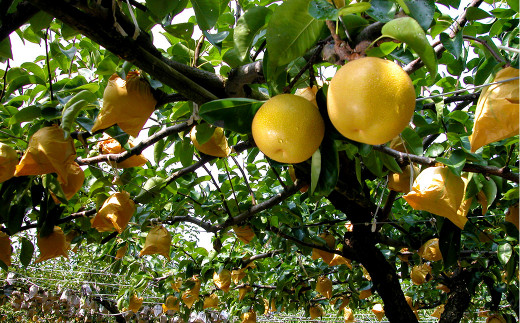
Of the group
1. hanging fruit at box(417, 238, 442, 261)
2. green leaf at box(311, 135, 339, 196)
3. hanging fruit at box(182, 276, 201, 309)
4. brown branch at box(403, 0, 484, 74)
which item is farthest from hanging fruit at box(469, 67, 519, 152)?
hanging fruit at box(182, 276, 201, 309)

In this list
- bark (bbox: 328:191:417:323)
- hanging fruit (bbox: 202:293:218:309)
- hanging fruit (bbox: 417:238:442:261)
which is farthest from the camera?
hanging fruit (bbox: 202:293:218:309)

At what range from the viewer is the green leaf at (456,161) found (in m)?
0.81

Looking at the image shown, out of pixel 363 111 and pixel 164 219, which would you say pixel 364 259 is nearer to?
pixel 164 219

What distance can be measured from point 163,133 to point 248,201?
1.10m

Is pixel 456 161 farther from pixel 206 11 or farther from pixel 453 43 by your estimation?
pixel 206 11

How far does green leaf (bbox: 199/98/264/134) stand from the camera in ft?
2.05

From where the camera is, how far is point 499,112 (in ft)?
2.02

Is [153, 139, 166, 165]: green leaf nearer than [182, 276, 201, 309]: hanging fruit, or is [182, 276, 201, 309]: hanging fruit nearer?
[153, 139, 166, 165]: green leaf

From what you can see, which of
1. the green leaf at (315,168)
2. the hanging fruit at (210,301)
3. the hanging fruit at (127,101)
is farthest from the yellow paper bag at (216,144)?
the hanging fruit at (210,301)

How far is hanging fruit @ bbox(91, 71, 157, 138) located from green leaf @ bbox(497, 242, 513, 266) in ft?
4.77

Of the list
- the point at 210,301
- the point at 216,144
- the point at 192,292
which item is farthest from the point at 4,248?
the point at 210,301

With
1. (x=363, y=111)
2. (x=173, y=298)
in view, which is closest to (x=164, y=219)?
(x=363, y=111)

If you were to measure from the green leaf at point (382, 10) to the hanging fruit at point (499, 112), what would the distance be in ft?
0.70

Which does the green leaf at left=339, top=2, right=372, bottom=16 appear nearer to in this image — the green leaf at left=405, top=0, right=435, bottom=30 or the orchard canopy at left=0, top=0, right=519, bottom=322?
the orchard canopy at left=0, top=0, right=519, bottom=322
